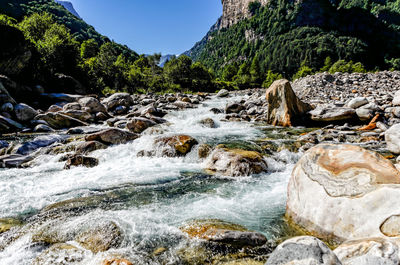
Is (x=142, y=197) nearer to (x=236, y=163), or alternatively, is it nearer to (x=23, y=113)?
(x=236, y=163)

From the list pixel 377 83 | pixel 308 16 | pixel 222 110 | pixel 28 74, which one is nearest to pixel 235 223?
pixel 222 110

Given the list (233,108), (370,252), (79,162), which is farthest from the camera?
(233,108)

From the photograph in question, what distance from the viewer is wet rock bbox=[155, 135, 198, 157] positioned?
830 cm

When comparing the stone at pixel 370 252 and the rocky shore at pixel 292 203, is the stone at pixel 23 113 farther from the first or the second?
the stone at pixel 370 252

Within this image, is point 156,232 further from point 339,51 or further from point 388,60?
point 388,60

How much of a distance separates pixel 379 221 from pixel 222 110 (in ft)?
55.5

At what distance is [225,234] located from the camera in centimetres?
325

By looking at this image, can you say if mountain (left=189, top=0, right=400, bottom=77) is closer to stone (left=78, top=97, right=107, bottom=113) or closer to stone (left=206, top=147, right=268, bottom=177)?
stone (left=78, top=97, right=107, bottom=113)

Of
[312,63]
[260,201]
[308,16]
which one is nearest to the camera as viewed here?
[260,201]

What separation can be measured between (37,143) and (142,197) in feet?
23.3

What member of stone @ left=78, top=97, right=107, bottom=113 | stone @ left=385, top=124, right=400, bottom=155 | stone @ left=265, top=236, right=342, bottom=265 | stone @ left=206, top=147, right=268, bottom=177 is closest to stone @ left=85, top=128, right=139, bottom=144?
stone @ left=206, top=147, right=268, bottom=177

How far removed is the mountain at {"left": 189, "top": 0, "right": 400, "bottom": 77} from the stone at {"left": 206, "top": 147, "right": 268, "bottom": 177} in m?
91.3

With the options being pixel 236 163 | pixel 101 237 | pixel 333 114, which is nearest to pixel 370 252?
pixel 101 237

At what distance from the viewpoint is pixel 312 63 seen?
94062mm
